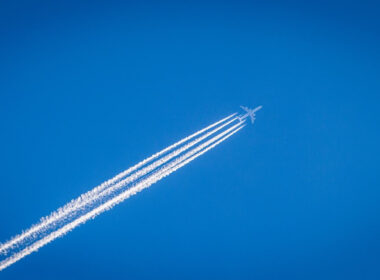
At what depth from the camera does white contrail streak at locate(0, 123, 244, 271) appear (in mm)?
5043

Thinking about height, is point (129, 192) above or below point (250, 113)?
below

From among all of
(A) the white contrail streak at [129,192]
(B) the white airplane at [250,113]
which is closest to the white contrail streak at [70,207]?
(A) the white contrail streak at [129,192]

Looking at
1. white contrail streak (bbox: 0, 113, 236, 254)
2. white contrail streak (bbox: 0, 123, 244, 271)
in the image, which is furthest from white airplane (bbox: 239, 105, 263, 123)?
white contrail streak (bbox: 0, 113, 236, 254)

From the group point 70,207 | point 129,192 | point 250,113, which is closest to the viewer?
point 70,207

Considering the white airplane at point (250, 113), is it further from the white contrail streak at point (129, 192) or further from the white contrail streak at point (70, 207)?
the white contrail streak at point (70, 207)

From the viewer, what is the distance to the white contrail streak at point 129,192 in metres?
5.04

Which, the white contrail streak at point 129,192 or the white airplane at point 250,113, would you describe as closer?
the white contrail streak at point 129,192

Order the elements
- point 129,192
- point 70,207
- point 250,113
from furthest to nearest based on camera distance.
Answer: point 250,113, point 129,192, point 70,207

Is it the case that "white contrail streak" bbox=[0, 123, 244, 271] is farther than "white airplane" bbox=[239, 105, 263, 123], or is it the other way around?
"white airplane" bbox=[239, 105, 263, 123]

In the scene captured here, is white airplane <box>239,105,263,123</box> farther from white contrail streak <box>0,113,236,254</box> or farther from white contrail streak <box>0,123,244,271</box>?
white contrail streak <box>0,113,236,254</box>

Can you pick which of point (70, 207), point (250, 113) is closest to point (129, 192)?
point (70, 207)

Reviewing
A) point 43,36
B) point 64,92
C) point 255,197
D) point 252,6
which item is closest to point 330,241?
point 255,197

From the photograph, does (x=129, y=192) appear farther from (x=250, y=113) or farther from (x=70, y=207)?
(x=250, y=113)

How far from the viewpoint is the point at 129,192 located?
5383 millimetres
